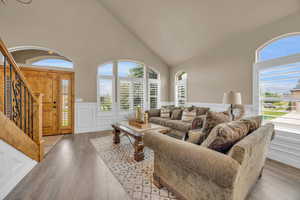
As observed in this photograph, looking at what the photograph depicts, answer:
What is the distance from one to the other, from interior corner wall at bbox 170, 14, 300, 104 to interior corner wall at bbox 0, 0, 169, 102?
262cm

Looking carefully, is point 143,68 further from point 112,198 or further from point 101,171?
point 112,198

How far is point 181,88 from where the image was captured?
592 cm

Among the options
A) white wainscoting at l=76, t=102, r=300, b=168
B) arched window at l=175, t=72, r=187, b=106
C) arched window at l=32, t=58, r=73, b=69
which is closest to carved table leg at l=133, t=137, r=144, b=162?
white wainscoting at l=76, t=102, r=300, b=168

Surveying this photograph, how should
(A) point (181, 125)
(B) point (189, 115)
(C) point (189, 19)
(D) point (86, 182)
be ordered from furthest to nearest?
(B) point (189, 115), (C) point (189, 19), (A) point (181, 125), (D) point (86, 182)

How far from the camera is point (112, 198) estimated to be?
165cm

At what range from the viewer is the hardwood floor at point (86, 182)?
5.55ft

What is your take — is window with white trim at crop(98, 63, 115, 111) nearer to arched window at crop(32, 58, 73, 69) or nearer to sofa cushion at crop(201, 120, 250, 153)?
arched window at crop(32, 58, 73, 69)

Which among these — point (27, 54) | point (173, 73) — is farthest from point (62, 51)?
point (173, 73)

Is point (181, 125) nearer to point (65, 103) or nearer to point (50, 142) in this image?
point (50, 142)

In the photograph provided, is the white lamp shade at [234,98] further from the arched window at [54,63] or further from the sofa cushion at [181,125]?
the arched window at [54,63]

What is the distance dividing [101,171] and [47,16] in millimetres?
4768

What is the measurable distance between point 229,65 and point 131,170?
147 inches

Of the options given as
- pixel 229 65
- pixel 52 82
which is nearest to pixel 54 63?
pixel 52 82

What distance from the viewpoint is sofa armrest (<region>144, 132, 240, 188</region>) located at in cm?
101
